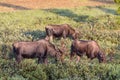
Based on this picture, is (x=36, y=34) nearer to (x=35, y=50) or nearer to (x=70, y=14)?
(x=35, y=50)

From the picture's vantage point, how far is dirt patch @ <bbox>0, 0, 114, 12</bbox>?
129 ft

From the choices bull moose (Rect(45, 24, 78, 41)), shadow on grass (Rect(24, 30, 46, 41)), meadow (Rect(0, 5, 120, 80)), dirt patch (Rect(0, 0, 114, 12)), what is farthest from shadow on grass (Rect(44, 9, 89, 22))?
bull moose (Rect(45, 24, 78, 41))

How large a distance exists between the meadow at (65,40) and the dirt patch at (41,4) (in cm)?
347

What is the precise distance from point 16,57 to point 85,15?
18088 mm

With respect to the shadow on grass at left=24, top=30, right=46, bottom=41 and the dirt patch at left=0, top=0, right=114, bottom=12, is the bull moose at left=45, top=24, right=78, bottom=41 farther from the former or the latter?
the dirt patch at left=0, top=0, right=114, bottom=12

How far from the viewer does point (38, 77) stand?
13.2 meters

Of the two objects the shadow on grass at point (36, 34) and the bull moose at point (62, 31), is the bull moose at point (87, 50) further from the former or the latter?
the shadow on grass at point (36, 34)

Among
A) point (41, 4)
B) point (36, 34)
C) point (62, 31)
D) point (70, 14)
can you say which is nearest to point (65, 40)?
point (62, 31)

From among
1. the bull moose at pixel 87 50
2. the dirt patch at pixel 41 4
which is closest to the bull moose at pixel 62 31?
the bull moose at pixel 87 50

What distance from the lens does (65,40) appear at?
21.7 metres

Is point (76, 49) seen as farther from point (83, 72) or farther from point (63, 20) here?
point (63, 20)

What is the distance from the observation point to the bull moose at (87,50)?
55.5 ft

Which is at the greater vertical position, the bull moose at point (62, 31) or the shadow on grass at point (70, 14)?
the bull moose at point (62, 31)

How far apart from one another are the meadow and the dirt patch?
3.47m
